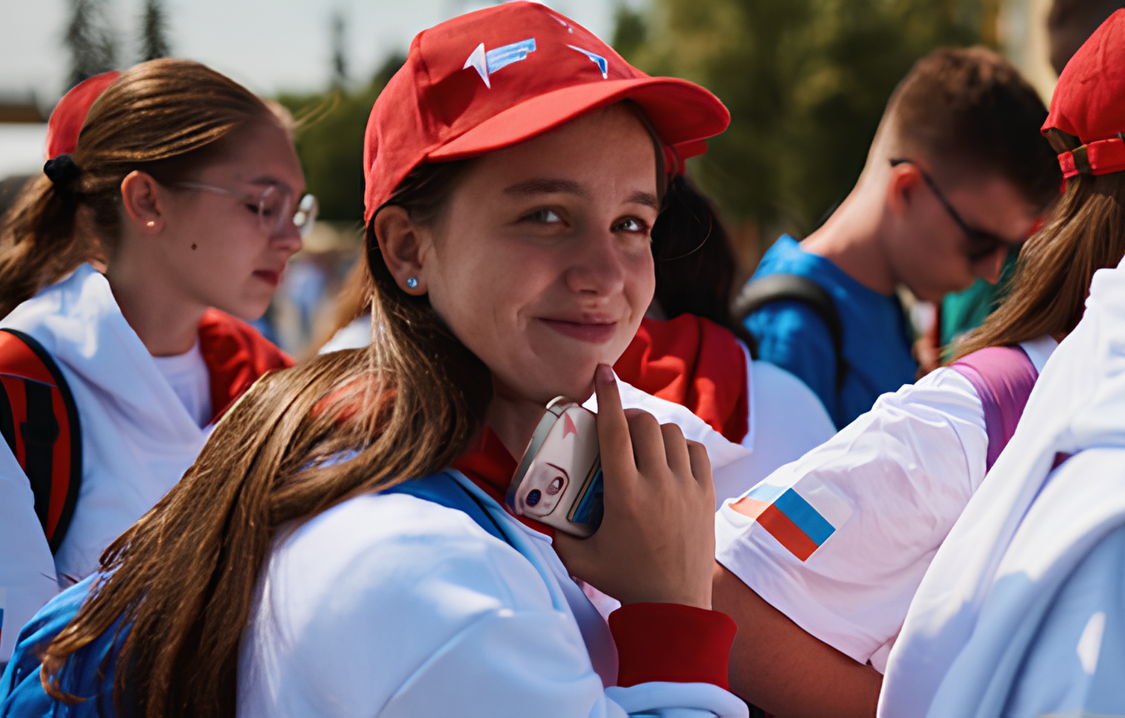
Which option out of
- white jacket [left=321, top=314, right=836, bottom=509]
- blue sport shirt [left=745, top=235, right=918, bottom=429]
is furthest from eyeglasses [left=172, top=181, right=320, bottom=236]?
blue sport shirt [left=745, top=235, right=918, bottom=429]

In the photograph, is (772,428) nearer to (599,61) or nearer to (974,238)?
(599,61)

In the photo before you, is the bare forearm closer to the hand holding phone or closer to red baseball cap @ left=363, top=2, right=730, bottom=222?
the hand holding phone

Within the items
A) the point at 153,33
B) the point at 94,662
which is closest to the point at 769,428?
the point at 94,662

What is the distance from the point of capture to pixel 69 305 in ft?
8.48

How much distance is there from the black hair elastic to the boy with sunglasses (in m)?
2.05

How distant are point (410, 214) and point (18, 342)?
1.38 meters

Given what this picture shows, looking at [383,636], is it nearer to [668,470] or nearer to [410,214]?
[668,470]

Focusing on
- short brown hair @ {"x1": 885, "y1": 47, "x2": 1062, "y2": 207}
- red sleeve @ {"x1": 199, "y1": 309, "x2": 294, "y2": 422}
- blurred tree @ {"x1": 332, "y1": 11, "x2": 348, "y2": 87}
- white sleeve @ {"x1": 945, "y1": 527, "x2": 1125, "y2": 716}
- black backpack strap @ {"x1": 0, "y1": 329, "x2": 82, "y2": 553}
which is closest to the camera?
white sleeve @ {"x1": 945, "y1": 527, "x2": 1125, "y2": 716}

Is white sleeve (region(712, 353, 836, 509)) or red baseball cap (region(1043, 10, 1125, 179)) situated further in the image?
white sleeve (region(712, 353, 836, 509))

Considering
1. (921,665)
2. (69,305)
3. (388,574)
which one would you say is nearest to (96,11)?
(69,305)

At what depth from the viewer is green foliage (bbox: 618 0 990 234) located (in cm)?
2316

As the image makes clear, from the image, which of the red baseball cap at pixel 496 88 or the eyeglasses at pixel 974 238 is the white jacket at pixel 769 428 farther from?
the eyeglasses at pixel 974 238

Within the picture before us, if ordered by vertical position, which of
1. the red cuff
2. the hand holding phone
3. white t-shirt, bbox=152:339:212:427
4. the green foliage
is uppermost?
the hand holding phone

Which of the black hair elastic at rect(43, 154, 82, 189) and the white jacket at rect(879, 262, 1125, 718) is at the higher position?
the white jacket at rect(879, 262, 1125, 718)
